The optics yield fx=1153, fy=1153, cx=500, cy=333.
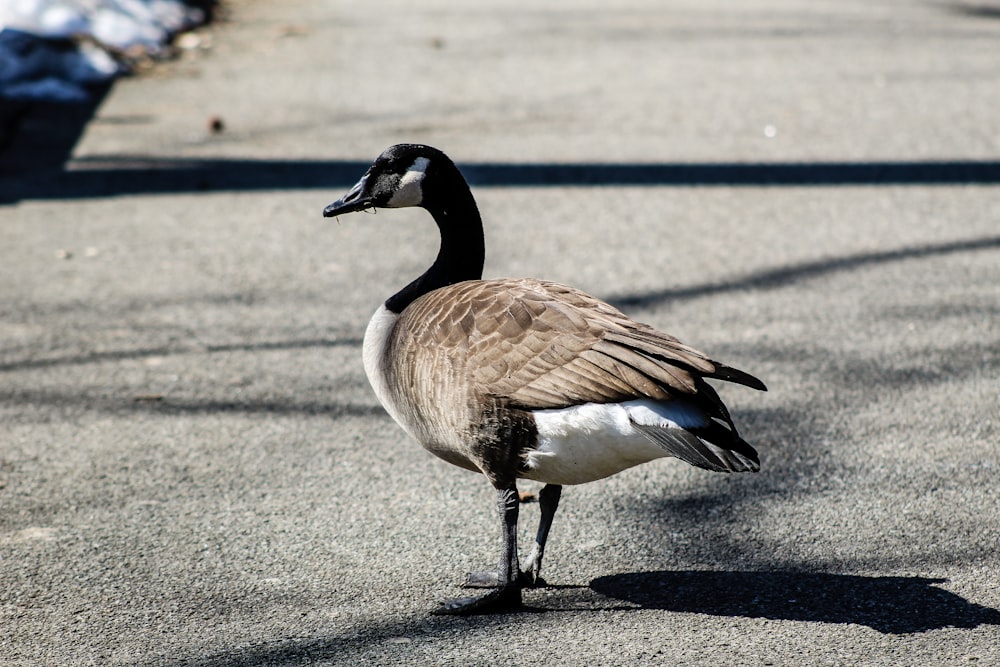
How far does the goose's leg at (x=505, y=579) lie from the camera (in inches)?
122

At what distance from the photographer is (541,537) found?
10.6ft

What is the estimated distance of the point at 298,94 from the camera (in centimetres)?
979

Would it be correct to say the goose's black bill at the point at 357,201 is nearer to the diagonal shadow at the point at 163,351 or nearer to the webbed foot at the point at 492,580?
the webbed foot at the point at 492,580

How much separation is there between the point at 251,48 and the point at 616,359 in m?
9.62

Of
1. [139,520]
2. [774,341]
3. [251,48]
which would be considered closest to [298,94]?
[251,48]

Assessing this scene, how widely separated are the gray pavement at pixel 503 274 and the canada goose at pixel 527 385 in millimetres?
427

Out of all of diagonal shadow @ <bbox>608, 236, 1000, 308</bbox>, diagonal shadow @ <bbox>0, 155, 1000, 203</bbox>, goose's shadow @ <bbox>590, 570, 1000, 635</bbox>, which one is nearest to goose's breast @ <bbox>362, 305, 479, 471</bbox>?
goose's shadow @ <bbox>590, 570, 1000, 635</bbox>

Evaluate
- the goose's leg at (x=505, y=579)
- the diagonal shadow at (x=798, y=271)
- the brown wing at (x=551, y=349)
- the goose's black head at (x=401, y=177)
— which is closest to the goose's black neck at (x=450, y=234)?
the goose's black head at (x=401, y=177)

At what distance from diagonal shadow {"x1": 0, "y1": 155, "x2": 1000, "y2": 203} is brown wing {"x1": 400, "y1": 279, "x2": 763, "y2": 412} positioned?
4301 millimetres

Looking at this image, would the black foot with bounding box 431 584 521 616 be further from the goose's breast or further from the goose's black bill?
the goose's black bill

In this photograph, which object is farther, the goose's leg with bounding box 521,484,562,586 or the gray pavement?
the goose's leg with bounding box 521,484,562,586

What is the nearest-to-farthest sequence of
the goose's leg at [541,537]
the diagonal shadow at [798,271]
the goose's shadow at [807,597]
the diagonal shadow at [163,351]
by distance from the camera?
the goose's shadow at [807,597]
the goose's leg at [541,537]
the diagonal shadow at [163,351]
the diagonal shadow at [798,271]

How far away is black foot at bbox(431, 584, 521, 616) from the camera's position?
10.1 feet

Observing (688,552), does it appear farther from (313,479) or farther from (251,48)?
(251,48)
